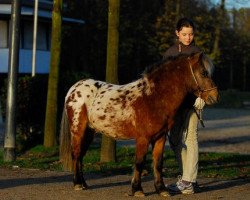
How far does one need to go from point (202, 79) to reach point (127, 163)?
16.8ft

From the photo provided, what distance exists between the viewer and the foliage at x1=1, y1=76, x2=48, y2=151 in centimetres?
1711

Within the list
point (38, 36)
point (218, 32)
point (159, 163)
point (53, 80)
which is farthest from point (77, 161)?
point (218, 32)

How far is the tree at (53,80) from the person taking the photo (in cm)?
1588

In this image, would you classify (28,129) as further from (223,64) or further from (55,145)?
(223,64)

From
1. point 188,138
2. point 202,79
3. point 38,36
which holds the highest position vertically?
point 38,36

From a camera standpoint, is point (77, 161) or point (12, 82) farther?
point (12, 82)

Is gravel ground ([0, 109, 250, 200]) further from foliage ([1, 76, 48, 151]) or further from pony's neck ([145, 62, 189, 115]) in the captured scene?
foliage ([1, 76, 48, 151])

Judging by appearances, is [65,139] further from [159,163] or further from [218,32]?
[218,32]

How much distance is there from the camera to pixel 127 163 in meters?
14.0

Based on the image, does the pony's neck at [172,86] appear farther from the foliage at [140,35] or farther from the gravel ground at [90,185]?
the foliage at [140,35]

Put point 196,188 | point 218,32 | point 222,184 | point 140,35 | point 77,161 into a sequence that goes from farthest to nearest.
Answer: point 140,35, point 218,32, point 222,184, point 77,161, point 196,188

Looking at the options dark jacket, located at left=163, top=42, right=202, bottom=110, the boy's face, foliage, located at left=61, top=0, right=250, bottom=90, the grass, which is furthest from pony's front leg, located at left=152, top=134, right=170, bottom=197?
foliage, located at left=61, top=0, right=250, bottom=90

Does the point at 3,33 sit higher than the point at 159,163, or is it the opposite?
the point at 3,33

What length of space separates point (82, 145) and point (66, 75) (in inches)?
334
